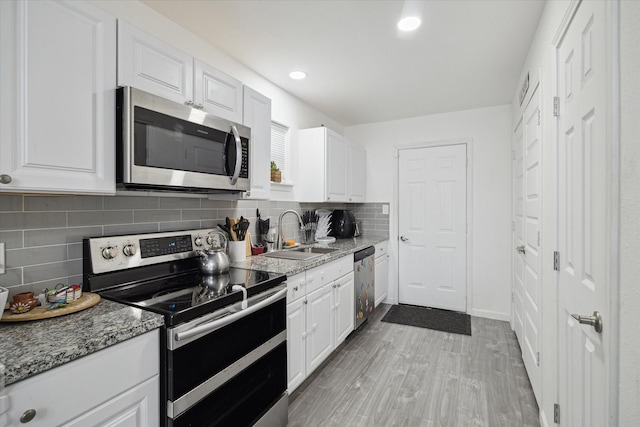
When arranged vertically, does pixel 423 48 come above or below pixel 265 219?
above

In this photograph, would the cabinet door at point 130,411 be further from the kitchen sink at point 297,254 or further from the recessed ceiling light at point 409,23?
the recessed ceiling light at point 409,23

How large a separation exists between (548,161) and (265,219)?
2.14 metres

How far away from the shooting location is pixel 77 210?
59.4 inches

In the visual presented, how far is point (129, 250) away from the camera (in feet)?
5.31

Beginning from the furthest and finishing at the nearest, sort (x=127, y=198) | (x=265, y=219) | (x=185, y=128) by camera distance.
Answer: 1. (x=265, y=219)
2. (x=127, y=198)
3. (x=185, y=128)

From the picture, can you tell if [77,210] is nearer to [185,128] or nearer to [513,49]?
[185,128]

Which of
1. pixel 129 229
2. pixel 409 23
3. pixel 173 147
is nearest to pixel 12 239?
pixel 129 229

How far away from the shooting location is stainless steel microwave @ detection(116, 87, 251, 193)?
137 cm

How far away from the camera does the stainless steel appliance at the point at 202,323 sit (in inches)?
47.4

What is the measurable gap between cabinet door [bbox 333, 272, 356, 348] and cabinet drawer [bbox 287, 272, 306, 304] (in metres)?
0.58

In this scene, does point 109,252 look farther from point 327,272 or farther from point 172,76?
point 327,272

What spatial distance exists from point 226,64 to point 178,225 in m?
1.33

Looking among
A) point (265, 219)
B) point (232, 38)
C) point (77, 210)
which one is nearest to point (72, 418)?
point (77, 210)

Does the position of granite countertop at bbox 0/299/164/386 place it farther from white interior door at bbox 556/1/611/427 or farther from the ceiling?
the ceiling
